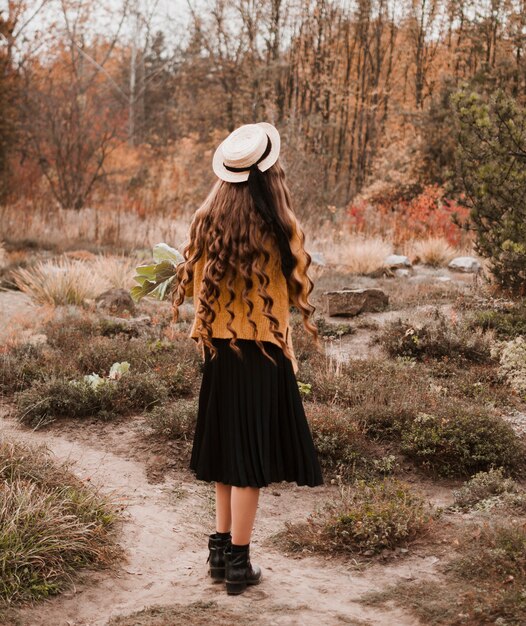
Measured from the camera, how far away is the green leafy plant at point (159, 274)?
13.7ft

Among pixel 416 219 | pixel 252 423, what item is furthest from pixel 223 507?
pixel 416 219

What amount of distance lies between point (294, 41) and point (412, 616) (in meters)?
19.9

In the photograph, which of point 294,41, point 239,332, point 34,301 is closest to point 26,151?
point 34,301

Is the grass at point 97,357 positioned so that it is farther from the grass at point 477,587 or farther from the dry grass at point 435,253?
the dry grass at point 435,253

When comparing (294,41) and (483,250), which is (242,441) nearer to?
(483,250)

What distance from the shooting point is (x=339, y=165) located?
21.5 m

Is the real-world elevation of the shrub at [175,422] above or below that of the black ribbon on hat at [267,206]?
below

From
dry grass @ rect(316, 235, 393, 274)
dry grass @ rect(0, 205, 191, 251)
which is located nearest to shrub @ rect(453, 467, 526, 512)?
dry grass @ rect(316, 235, 393, 274)

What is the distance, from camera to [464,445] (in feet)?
15.8

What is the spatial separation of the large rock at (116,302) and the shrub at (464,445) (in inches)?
177

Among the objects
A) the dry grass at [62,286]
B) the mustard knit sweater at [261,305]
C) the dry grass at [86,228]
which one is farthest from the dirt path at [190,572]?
the dry grass at [86,228]

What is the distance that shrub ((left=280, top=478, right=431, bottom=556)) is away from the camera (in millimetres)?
3670

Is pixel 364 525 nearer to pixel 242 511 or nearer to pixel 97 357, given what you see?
pixel 242 511

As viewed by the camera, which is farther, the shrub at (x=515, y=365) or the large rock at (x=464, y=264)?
the large rock at (x=464, y=264)
